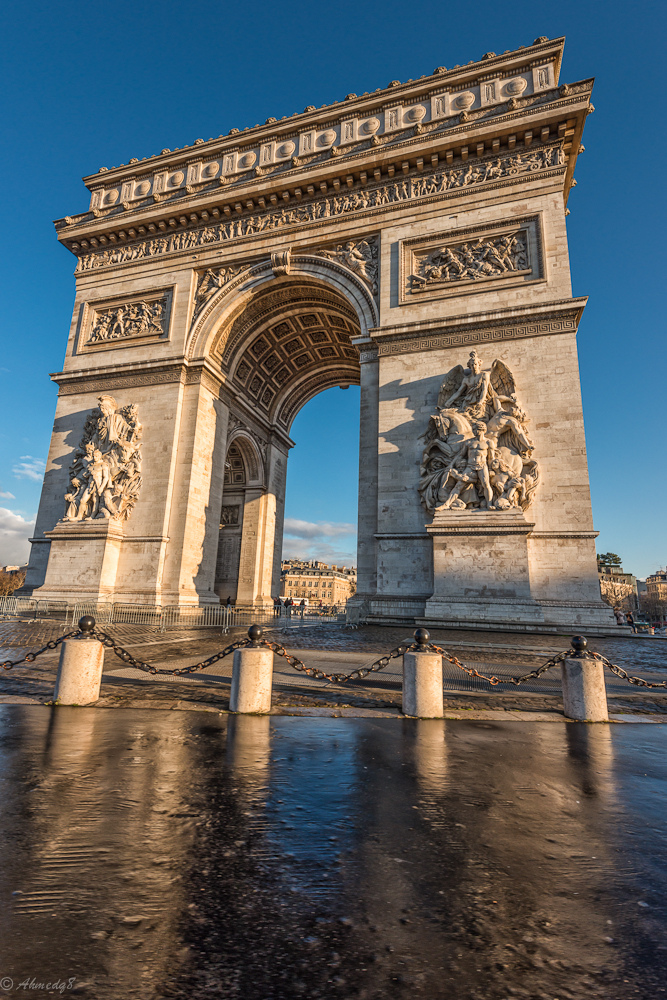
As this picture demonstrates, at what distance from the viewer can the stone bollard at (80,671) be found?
493cm

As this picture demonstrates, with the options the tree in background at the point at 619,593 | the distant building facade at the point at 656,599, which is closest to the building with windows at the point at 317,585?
the tree in background at the point at 619,593

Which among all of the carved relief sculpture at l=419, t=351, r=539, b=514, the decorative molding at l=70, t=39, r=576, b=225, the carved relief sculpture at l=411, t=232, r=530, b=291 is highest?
the decorative molding at l=70, t=39, r=576, b=225

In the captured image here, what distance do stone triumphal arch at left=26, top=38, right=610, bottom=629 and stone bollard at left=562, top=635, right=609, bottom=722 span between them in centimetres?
704

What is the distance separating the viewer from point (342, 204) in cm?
1730

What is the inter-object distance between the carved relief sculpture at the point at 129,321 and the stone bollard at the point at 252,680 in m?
16.8

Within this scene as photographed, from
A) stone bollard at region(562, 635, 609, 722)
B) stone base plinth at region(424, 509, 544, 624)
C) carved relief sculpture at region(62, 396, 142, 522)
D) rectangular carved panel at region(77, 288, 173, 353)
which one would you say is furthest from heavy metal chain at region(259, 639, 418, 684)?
rectangular carved panel at region(77, 288, 173, 353)

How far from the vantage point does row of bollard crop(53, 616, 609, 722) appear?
475 centimetres

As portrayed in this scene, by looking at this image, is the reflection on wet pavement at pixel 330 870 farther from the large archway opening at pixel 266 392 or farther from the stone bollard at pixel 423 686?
the large archway opening at pixel 266 392

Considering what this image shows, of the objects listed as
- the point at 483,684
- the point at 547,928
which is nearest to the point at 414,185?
the point at 483,684

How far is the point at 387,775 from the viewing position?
121 inches

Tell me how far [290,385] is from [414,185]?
10.4 meters

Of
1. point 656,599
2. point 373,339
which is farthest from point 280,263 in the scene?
point 656,599

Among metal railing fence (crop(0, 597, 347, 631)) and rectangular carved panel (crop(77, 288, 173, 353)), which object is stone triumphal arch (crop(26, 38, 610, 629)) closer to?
rectangular carved panel (crop(77, 288, 173, 353))

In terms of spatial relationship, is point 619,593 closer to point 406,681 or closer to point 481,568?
point 481,568
